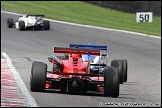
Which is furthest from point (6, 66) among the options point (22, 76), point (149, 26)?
point (149, 26)

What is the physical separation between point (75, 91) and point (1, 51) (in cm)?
976

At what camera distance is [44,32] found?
27.5 m

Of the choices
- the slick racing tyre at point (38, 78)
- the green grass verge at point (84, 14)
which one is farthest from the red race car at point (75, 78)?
the green grass verge at point (84, 14)

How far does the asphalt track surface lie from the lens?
10078 mm

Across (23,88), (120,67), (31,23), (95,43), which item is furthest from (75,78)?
(31,23)

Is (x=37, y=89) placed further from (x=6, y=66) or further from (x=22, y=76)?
(x=6, y=66)

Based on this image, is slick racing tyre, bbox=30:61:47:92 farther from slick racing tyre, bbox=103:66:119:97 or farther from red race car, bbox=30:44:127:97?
slick racing tyre, bbox=103:66:119:97

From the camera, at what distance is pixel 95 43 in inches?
928

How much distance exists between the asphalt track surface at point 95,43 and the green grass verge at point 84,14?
2.77m

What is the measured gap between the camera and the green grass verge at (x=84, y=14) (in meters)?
32.4

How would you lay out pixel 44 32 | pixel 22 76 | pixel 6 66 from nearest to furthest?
pixel 22 76 < pixel 6 66 < pixel 44 32

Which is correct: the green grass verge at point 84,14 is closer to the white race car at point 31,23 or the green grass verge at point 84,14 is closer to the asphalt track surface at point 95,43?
the asphalt track surface at point 95,43

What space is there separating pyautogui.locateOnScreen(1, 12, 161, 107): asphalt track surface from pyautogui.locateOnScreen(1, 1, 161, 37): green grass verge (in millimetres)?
2773

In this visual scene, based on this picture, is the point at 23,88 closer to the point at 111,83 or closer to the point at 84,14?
the point at 111,83
